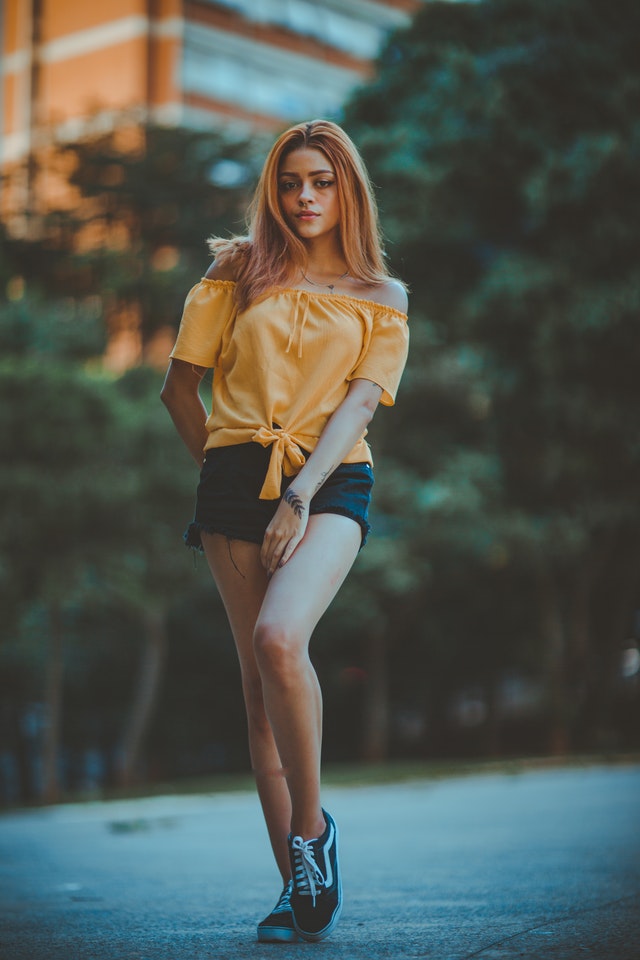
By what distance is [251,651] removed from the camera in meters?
3.95

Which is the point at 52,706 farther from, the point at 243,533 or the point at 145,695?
the point at 243,533

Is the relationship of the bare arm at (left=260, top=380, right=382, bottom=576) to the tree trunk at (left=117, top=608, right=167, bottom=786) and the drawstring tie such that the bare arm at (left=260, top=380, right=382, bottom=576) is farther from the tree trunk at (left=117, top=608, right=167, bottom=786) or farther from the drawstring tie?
the tree trunk at (left=117, top=608, right=167, bottom=786)

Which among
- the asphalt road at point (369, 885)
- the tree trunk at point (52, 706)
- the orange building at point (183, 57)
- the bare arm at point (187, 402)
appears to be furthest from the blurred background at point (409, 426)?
the orange building at point (183, 57)

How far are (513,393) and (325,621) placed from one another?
8.38m

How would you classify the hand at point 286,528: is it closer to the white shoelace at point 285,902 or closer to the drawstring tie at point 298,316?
the drawstring tie at point 298,316

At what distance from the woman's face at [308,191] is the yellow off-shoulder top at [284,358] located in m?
0.20

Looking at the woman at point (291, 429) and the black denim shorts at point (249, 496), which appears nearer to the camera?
the woman at point (291, 429)

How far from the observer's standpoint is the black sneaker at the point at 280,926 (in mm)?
3699

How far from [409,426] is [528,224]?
704 centimetres

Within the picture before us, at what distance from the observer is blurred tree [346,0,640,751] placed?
1939 centimetres

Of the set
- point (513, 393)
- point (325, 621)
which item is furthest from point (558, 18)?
point (325, 621)

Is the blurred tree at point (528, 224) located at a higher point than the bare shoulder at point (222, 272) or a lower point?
higher

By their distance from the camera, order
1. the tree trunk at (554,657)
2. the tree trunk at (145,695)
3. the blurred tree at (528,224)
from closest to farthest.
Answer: the blurred tree at (528,224) → the tree trunk at (145,695) → the tree trunk at (554,657)

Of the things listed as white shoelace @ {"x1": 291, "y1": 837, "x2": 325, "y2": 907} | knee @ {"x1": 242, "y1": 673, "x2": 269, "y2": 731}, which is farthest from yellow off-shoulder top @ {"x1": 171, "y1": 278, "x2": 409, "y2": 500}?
white shoelace @ {"x1": 291, "y1": 837, "x2": 325, "y2": 907}
